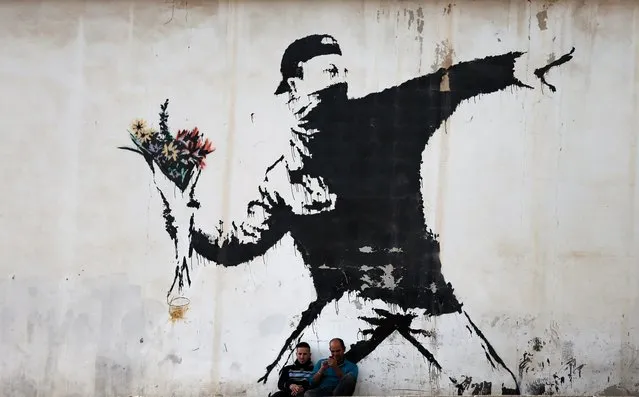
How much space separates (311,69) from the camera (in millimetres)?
6602

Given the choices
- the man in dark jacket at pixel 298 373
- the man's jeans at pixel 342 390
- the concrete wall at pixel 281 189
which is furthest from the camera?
the concrete wall at pixel 281 189

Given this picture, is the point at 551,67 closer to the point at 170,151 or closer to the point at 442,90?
the point at 442,90

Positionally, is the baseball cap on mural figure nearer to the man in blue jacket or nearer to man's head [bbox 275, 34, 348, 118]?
man's head [bbox 275, 34, 348, 118]

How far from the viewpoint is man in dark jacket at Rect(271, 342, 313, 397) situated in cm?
634

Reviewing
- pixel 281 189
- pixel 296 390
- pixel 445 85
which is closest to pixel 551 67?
pixel 445 85

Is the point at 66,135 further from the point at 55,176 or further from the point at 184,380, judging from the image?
the point at 184,380

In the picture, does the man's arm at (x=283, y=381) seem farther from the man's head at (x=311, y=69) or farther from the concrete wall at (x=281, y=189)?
the man's head at (x=311, y=69)

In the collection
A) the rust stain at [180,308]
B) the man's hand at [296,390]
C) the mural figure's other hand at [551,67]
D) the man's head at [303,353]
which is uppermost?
the mural figure's other hand at [551,67]

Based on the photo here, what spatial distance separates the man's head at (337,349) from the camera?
6.36 m

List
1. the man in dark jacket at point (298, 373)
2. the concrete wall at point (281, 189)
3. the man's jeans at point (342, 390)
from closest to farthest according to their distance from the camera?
the man's jeans at point (342, 390) < the man in dark jacket at point (298, 373) < the concrete wall at point (281, 189)

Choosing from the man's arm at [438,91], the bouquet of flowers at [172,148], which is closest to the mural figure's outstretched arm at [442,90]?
the man's arm at [438,91]

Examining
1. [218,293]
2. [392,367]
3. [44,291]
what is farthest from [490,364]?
[44,291]

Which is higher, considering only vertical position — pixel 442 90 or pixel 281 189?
pixel 442 90

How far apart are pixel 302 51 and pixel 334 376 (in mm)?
2896
